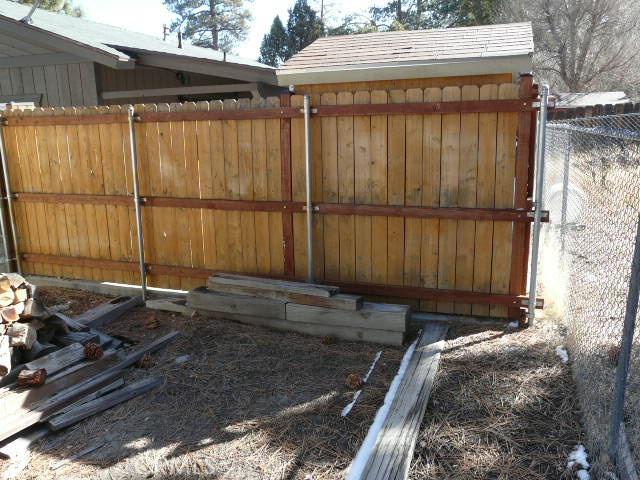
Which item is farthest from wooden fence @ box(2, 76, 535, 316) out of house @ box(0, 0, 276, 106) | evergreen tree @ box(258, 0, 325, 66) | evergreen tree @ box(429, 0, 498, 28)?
evergreen tree @ box(258, 0, 325, 66)

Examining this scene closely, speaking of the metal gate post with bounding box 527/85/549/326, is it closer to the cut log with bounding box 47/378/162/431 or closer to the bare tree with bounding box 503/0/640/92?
the cut log with bounding box 47/378/162/431

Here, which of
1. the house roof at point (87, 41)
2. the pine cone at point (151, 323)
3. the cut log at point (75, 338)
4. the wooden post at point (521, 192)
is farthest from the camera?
the house roof at point (87, 41)

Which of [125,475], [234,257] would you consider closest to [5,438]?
[125,475]

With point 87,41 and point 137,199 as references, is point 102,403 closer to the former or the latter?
point 137,199

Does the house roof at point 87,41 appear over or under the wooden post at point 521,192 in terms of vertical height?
over

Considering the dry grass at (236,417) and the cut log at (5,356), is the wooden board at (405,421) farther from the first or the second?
the cut log at (5,356)

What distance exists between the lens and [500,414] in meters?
3.41

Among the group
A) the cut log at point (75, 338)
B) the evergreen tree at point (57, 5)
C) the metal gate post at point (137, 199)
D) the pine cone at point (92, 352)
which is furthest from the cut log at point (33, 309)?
the evergreen tree at point (57, 5)

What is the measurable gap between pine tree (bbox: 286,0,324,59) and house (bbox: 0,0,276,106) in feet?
81.7

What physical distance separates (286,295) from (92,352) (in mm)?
1701

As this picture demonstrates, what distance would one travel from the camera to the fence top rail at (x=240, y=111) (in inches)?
178

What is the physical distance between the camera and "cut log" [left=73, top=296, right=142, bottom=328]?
5246mm

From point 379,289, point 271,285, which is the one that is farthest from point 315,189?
point 379,289

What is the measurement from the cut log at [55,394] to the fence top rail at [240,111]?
2410 mm
